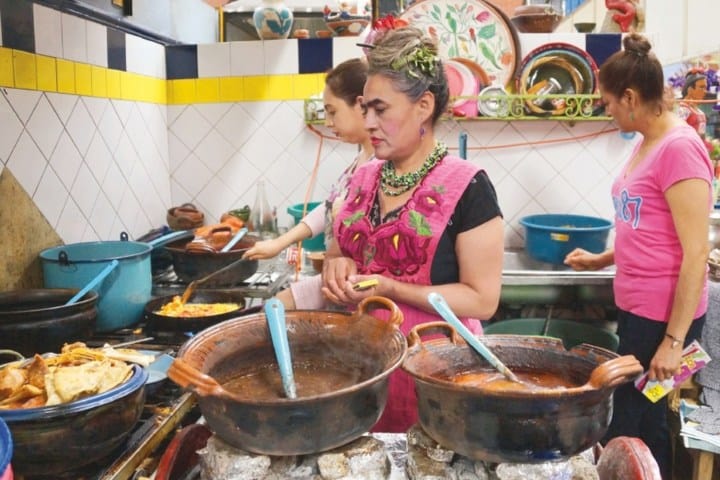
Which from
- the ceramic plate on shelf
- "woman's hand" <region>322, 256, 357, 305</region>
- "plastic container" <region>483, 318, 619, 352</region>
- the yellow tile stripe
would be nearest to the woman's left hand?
"plastic container" <region>483, 318, 619, 352</region>

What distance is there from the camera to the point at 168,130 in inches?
125

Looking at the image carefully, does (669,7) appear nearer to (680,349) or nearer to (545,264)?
(545,264)

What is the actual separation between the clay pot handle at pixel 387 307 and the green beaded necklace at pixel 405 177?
1.40 ft

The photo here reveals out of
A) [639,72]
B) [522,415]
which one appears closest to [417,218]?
[522,415]

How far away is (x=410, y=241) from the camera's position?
1.41 m

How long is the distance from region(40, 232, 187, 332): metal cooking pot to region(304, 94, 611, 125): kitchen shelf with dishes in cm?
141

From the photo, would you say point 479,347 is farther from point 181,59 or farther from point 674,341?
point 181,59

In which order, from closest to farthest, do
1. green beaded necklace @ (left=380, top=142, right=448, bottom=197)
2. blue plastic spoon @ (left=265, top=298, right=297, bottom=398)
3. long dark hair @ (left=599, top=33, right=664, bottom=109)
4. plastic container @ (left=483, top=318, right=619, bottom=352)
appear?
blue plastic spoon @ (left=265, top=298, right=297, bottom=398) < green beaded necklace @ (left=380, top=142, right=448, bottom=197) < long dark hair @ (left=599, top=33, right=664, bottom=109) < plastic container @ (left=483, top=318, right=619, bottom=352)

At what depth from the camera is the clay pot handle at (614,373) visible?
788mm

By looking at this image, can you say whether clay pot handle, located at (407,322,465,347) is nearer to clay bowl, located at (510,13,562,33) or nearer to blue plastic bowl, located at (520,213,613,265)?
blue plastic bowl, located at (520,213,613,265)

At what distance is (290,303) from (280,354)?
0.79 meters

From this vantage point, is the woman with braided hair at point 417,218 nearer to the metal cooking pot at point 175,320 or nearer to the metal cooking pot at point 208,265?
the metal cooking pot at point 175,320

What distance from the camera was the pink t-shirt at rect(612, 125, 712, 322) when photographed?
6.13 feet

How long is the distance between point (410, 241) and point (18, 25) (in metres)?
1.40
